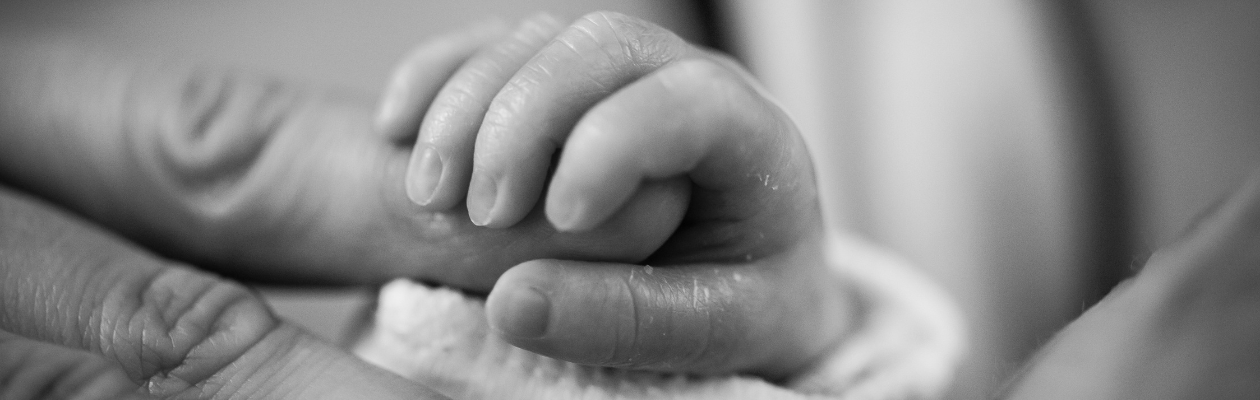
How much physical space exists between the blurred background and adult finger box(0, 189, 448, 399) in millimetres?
293

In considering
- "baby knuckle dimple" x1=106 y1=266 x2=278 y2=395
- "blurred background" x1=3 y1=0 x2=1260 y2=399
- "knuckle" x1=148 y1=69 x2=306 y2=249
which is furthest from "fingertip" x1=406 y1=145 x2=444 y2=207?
"blurred background" x1=3 y1=0 x2=1260 y2=399

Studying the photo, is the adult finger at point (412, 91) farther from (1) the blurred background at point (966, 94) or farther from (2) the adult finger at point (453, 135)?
(1) the blurred background at point (966, 94)

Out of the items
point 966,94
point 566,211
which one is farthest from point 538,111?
point 966,94

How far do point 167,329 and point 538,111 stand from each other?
24 centimetres

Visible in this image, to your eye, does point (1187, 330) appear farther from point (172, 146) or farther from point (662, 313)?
point (172, 146)

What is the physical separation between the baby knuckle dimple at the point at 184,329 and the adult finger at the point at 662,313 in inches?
6.3

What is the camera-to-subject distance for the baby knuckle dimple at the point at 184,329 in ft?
1.52

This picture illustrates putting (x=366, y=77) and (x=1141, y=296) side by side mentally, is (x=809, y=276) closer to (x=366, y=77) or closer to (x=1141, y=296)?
(x=1141, y=296)

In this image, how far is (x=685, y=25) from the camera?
1078mm

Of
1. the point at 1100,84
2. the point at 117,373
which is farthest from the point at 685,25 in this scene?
the point at 117,373

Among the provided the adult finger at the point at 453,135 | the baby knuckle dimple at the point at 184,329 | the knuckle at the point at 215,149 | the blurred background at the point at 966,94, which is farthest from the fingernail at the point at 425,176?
the blurred background at the point at 966,94

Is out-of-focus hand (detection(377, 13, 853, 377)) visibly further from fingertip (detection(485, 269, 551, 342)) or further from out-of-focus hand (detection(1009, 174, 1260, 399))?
out-of-focus hand (detection(1009, 174, 1260, 399))

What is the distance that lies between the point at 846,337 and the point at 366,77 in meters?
0.65

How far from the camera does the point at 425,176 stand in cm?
47
